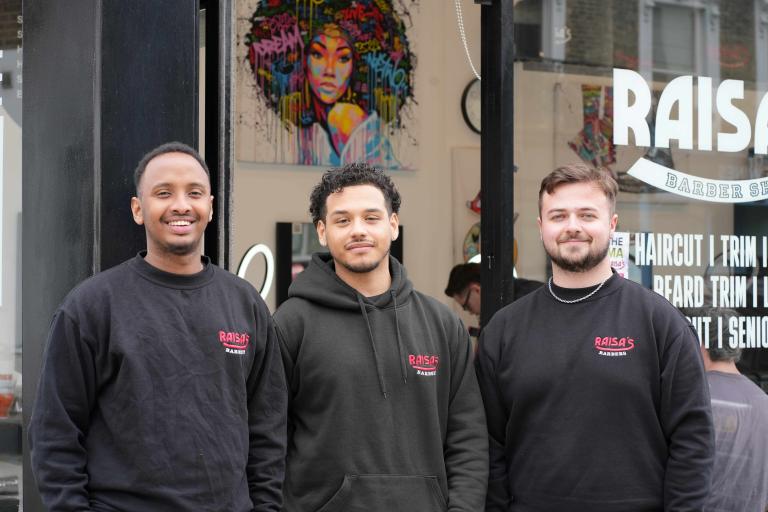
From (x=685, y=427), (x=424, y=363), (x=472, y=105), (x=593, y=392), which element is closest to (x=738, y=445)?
(x=685, y=427)

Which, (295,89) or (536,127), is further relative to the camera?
(295,89)

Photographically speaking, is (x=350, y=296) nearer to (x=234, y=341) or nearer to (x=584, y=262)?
(x=234, y=341)

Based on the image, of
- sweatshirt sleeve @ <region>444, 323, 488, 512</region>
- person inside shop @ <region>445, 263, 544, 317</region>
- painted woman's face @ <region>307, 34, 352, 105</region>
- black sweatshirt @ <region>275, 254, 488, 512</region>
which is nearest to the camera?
black sweatshirt @ <region>275, 254, 488, 512</region>

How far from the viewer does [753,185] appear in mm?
4879

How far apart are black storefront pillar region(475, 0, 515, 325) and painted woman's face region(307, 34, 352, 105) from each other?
3123mm

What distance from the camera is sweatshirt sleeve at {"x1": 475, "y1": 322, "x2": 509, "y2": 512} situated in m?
3.07

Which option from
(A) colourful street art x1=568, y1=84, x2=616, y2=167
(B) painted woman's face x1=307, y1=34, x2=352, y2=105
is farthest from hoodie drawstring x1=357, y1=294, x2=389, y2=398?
(B) painted woman's face x1=307, y1=34, x2=352, y2=105

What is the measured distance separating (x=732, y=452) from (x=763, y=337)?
3.68 ft

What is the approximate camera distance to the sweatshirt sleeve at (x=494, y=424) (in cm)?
307

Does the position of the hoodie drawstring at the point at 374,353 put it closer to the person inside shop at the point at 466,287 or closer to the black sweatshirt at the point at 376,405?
the black sweatshirt at the point at 376,405

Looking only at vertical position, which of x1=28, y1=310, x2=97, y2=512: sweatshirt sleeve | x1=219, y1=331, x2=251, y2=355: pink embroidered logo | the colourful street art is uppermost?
the colourful street art

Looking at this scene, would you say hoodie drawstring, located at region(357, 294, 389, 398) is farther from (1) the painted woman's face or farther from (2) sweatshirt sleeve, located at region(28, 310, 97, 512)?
(1) the painted woman's face

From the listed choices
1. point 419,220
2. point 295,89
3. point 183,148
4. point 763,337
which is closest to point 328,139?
point 295,89

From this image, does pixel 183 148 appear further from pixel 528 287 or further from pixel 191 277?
pixel 528 287
